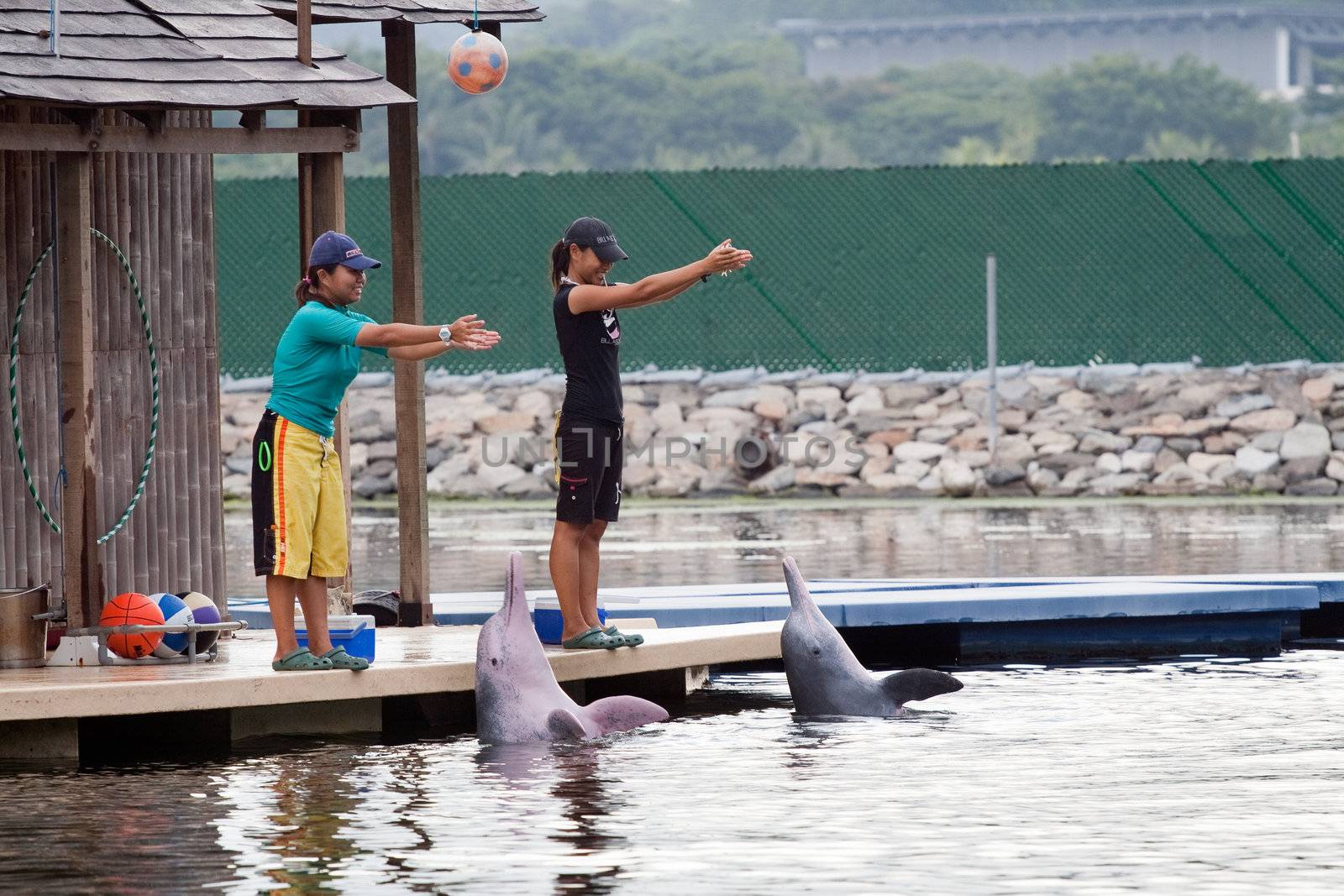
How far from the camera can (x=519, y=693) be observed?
9297 mm

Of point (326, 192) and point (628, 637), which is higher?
point (326, 192)

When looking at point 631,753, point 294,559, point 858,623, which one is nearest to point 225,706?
point 294,559

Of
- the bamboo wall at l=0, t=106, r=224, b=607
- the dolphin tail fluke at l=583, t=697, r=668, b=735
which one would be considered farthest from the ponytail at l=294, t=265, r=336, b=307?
the dolphin tail fluke at l=583, t=697, r=668, b=735

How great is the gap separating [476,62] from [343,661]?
3041 mm

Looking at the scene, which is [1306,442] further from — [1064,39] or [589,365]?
[1064,39]

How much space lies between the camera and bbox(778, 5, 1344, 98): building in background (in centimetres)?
10750

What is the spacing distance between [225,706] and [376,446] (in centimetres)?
1274

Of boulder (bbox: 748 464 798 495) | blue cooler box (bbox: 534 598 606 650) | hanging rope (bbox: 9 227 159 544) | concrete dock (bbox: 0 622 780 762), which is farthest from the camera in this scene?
boulder (bbox: 748 464 798 495)

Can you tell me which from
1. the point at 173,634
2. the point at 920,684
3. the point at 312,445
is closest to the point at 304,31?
the point at 312,445

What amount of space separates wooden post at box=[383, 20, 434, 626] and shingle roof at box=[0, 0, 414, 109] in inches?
19.9

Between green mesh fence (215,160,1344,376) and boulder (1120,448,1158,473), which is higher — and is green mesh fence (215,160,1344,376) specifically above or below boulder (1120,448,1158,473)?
above

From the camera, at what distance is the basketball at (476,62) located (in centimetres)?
1102

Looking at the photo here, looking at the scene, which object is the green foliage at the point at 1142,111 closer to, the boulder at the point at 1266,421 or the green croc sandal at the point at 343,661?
the boulder at the point at 1266,421

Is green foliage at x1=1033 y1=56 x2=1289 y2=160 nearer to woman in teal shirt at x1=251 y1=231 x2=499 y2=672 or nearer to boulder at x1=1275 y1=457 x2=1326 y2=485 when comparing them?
boulder at x1=1275 y1=457 x2=1326 y2=485
